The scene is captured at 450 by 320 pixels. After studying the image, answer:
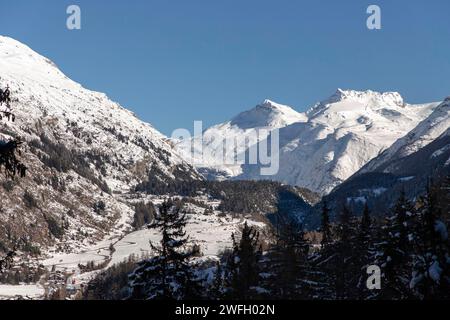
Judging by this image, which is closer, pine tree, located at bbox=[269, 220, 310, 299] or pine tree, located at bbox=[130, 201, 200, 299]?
pine tree, located at bbox=[130, 201, 200, 299]

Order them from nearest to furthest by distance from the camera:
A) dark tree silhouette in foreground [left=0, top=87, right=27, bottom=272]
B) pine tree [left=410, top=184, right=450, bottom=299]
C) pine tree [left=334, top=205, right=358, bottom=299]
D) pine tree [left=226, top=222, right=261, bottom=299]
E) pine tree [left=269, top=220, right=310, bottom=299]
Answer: dark tree silhouette in foreground [left=0, top=87, right=27, bottom=272]
pine tree [left=410, top=184, right=450, bottom=299]
pine tree [left=226, top=222, right=261, bottom=299]
pine tree [left=269, top=220, right=310, bottom=299]
pine tree [left=334, top=205, right=358, bottom=299]

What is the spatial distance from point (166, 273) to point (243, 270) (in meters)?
19.7

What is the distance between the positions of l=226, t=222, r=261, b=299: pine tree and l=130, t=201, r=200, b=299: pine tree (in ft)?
46.6

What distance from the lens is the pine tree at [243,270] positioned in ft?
227

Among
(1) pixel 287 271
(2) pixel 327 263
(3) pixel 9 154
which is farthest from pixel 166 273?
(2) pixel 327 263

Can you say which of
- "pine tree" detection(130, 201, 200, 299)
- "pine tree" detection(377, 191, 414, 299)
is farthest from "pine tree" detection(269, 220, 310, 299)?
Result: "pine tree" detection(130, 201, 200, 299)

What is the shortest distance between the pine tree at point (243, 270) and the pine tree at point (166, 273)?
46.6ft

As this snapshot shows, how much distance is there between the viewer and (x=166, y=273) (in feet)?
175

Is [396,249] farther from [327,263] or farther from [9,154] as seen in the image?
[9,154]

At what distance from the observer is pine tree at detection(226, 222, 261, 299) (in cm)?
6919

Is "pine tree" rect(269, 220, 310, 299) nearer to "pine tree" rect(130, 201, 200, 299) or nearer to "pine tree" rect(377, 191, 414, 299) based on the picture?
"pine tree" rect(377, 191, 414, 299)

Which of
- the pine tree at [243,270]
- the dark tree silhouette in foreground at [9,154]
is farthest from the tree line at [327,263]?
the dark tree silhouette in foreground at [9,154]

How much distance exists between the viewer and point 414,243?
192 feet

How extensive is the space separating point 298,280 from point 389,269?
43.3 ft
